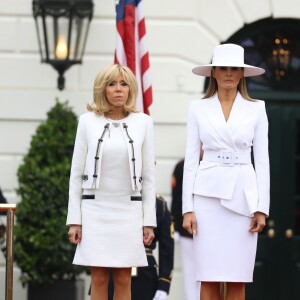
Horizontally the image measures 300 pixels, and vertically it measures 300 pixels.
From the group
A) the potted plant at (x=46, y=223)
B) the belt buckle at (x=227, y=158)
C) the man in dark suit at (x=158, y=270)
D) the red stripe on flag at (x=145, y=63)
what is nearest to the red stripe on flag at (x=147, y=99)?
the red stripe on flag at (x=145, y=63)

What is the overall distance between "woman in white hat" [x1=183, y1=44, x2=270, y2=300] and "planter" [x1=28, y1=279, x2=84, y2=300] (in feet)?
13.7

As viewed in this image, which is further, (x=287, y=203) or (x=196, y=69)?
(x=287, y=203)

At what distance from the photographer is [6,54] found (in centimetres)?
1242

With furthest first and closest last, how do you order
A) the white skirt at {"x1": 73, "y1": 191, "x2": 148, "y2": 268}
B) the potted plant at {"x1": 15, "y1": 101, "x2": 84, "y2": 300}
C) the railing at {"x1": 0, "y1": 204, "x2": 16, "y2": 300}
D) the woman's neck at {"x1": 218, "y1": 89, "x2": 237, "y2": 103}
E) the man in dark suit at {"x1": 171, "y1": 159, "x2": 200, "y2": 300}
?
the man in dark suit at {"x1": 171, "y1": 159, "x2": 200, "y2": 300} < the potted plant at {"x1": 15, "y1": 101, "x2": 84, "y2": 300} < the railing at {"x1": 0, "y1": 204, "x2": 16, "y2": 300} < the woman's neck at {"x1": 218, "y1": 89, "x2": 237, "y2": 103} < the white skirt at {"x1": 73, "y1": 191, "x2": 148, "y2": 268}

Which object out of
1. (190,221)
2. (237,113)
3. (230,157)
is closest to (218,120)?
(237,113)

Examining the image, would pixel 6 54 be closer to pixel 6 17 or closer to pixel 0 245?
pixel 6 17

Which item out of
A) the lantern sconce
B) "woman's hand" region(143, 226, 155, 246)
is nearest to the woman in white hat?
"woman's hand" region(143, 226, 155, 246)

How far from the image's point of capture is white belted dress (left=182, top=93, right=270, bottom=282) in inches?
289

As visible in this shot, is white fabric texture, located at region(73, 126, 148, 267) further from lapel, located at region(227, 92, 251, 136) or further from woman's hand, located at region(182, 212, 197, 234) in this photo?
lapel, located at region(227, 92, 251, 136)

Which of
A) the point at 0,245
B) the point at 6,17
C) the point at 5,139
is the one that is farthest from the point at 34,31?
the point at 0,245

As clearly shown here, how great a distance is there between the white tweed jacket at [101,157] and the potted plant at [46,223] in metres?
4.27

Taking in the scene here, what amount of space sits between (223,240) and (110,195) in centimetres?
77

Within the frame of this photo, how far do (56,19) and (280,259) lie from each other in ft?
11.8

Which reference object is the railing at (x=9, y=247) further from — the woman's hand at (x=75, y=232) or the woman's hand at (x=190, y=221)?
the woman's hand at (x=190, y=221)
